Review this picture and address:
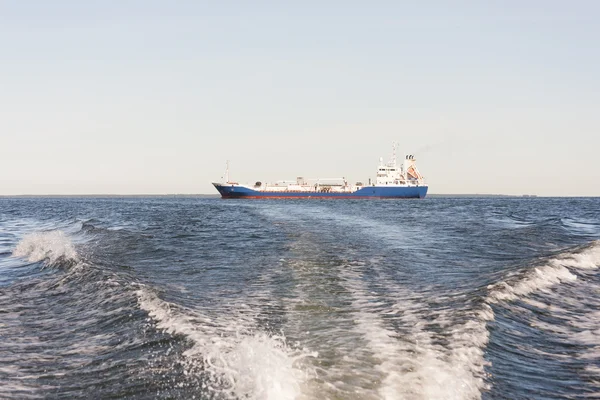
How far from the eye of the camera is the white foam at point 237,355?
243 inches

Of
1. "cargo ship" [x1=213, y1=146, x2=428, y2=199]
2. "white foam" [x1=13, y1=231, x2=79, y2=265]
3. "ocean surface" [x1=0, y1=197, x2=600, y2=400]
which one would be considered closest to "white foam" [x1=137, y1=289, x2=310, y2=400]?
"ocean surface" [x1=0, y1=197, x2=600, y2=400]

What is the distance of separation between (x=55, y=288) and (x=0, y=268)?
20.8 ft

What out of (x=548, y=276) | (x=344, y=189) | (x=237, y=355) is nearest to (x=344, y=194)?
(x=344, y=189)

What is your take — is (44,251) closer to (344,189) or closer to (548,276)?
(548,276)

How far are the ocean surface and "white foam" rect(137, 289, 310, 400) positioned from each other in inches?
1.2

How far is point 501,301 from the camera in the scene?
11.6m

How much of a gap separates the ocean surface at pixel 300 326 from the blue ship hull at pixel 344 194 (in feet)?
355

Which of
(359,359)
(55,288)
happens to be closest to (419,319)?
(359,359)

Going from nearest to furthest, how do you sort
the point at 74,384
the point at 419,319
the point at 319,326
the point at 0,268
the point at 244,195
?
1. the point at 74,384
2. the point at 319,326
3. the point at 419,319
4. the point at 0,268
5. the point at 244,195

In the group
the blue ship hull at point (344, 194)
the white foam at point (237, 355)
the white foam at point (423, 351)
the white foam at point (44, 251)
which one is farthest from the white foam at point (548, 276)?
the blue ship hull at point (344, 194)

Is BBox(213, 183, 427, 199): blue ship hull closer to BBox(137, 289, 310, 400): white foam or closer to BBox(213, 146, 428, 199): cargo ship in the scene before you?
BBox(213, 146, 428, 199): cargo ship

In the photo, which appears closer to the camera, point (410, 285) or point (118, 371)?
point (118, 371)

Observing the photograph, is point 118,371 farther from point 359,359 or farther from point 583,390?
point 583,390

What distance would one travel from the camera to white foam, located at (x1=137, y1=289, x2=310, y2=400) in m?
6.18
